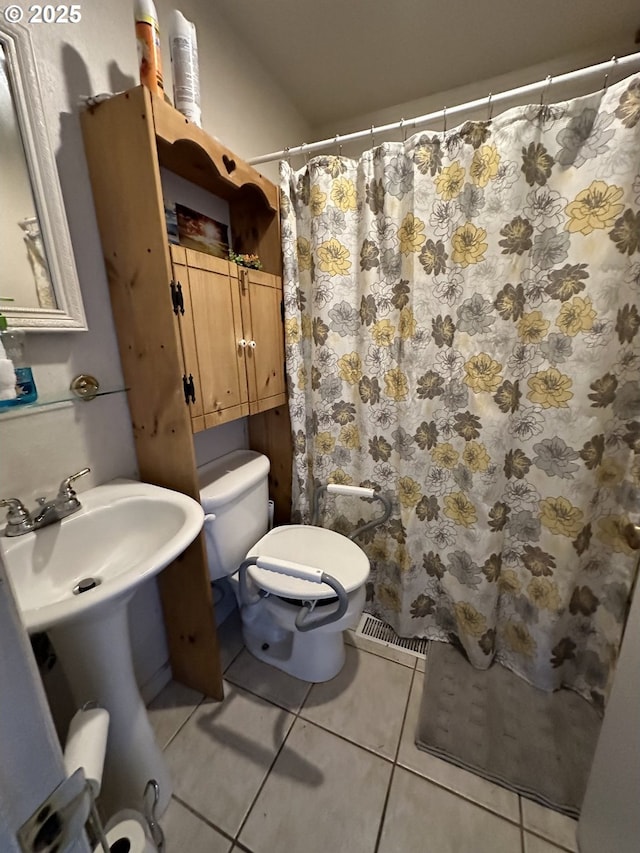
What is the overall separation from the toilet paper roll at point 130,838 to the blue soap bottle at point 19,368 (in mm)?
941

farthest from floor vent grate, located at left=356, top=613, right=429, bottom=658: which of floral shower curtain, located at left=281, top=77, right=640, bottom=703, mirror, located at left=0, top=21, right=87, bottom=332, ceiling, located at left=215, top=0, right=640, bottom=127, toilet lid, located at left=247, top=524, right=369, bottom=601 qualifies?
ceiling, located at left=215, top=0, right=640, bottom=127

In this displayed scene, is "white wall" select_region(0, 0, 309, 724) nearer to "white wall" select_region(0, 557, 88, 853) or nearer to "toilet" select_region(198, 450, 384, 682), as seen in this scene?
"toilet" select_region(198, 450, 384, 682)

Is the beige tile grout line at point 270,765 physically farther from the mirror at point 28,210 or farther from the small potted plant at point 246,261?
the small potted plant at point 246,261

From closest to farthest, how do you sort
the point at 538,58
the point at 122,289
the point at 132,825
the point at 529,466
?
the point at 132,825
the point at 122,289
the point at 529,466
the point at 538,58

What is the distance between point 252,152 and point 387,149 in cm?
59

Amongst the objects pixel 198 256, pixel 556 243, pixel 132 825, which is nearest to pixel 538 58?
pixel 556 243

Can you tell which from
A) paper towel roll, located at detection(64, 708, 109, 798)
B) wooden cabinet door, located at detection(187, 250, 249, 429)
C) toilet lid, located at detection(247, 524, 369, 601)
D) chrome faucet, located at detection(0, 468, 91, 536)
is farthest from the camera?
toilet lid, located at detection(247, 524, 369, 601)

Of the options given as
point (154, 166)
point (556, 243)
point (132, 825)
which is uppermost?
point (154, 166)

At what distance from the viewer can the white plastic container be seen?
0.90 meters

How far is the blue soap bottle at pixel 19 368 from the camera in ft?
2.48

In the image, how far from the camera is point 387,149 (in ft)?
3.77

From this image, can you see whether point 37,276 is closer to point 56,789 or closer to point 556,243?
point 56,789

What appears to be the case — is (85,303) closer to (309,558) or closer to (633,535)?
(309,558)

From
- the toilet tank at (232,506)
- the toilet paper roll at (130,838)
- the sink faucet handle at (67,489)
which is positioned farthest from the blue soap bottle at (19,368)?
the toilet paper roll at (130,838)
